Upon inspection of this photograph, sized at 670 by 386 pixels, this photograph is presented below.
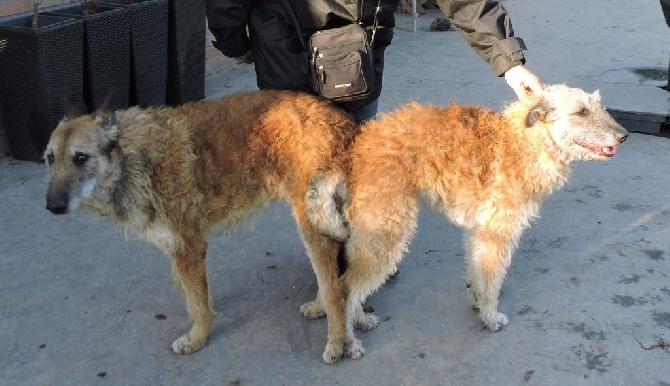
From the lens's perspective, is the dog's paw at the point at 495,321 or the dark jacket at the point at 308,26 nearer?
the dark jacket at the point at 308,26

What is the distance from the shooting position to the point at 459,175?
387 cm

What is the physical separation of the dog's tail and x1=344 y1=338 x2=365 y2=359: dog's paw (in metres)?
0.62

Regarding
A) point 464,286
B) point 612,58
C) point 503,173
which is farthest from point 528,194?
point 612,58

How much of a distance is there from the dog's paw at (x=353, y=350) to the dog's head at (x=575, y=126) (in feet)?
5.06

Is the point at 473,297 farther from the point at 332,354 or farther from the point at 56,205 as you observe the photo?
the point at 56,205

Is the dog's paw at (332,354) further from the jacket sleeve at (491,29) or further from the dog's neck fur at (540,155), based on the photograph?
the jacket sleeve at (491,29)

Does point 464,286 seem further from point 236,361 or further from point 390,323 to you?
point 236,361

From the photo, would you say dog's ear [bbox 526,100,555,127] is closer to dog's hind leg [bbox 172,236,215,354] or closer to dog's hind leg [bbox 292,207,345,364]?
dog's hind leg [bbox 292,207,345,364]

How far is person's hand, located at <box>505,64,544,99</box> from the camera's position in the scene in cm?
399

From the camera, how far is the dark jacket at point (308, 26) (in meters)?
3.87

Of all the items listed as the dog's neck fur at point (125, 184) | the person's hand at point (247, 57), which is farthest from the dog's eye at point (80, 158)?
the person's hand at point (247, 57)

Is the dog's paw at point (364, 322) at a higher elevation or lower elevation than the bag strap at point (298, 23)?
lower

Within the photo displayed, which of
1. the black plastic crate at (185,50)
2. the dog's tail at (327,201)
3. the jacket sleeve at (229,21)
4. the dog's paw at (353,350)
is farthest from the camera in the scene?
the black plastic crate at (185,50)

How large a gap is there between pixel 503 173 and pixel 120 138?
2068 mm
